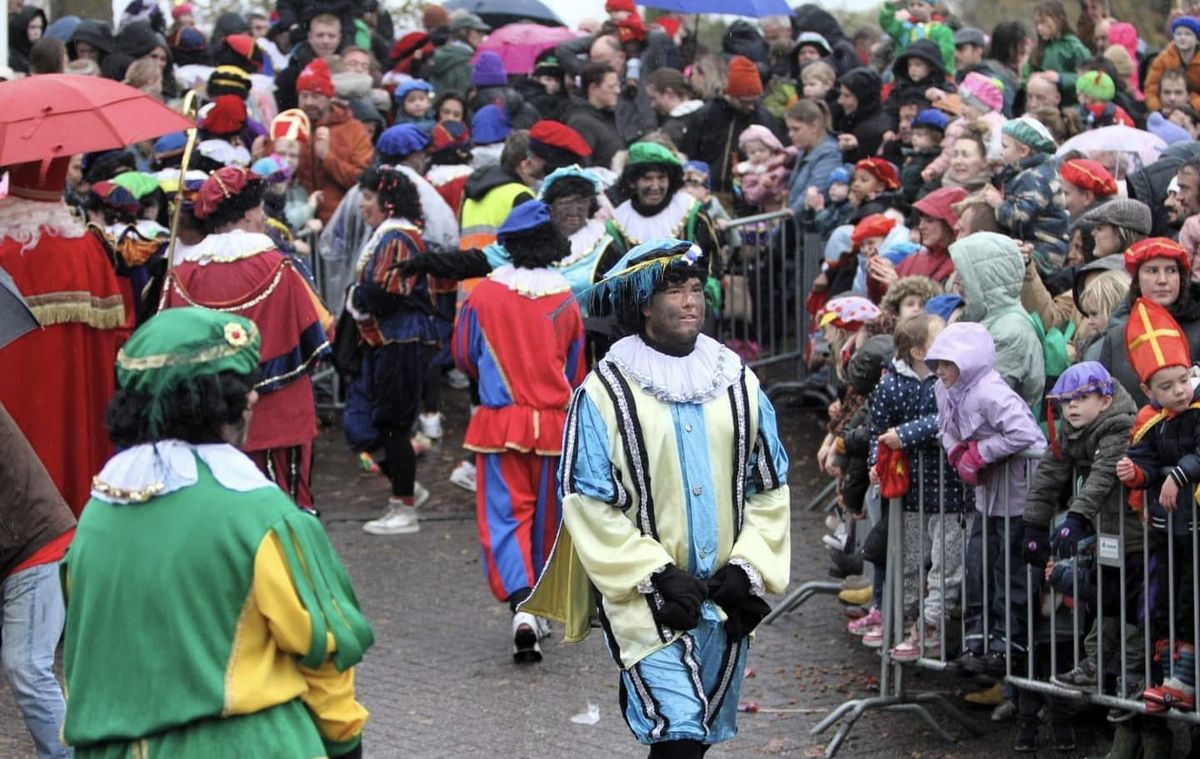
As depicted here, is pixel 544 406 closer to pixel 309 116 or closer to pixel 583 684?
pixel 583 684

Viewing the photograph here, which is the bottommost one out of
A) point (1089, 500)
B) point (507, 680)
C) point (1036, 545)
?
point (507, 680)

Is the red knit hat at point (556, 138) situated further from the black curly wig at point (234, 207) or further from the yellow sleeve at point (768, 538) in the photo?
the yellow sleeve at point (768, 538)

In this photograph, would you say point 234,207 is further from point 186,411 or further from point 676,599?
point 186,411

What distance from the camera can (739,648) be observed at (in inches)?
226

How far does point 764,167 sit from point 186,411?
951 cm

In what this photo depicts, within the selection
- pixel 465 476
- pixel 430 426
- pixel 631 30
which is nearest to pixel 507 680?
pixel 465 476

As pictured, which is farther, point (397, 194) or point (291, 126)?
point (291, 126)

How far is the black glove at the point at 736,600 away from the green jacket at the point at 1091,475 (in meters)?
1.56

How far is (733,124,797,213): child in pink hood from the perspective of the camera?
13.5m

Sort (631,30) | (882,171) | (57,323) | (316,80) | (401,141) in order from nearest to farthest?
(57,323) → (882,171) → (401,141) → (316,80) → (631,30)

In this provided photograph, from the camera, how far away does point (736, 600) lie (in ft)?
18.4

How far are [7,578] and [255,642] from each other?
6.61ft

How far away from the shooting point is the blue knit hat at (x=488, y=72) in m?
15.0

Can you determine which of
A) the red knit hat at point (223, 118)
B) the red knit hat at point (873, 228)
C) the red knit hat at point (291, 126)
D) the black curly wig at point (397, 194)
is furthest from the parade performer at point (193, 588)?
the red knit hat at point (291, 126)
